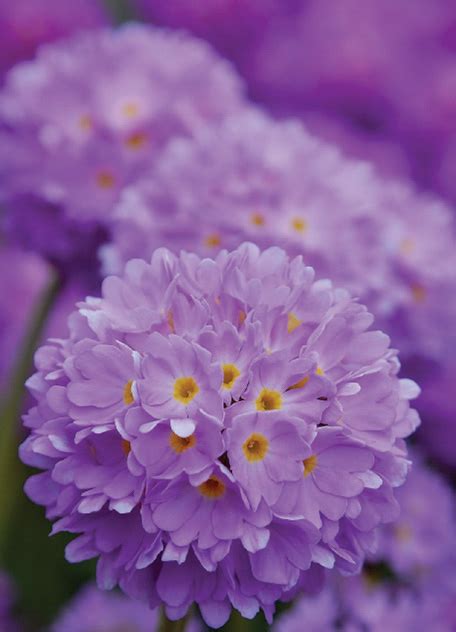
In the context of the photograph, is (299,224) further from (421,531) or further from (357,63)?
(357,63)

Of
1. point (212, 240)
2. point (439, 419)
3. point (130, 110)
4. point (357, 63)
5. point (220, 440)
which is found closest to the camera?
point (220, 440)

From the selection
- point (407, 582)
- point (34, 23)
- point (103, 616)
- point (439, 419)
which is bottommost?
point (103, 616)

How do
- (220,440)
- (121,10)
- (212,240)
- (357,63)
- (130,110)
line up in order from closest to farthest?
(220,440) < (212,240) < (130,110) < (357,63) < (121,10)

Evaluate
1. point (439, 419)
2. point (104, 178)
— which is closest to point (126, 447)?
point (104, 178)

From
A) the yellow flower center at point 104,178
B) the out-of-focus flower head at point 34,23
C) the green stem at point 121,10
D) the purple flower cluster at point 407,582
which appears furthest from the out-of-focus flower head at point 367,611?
the green stem at point 121,10

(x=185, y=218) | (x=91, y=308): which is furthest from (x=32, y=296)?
(x=91, y=308)

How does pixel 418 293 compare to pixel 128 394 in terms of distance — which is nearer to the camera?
pixel 128 394

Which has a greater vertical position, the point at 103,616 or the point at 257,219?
the point at 257,219
